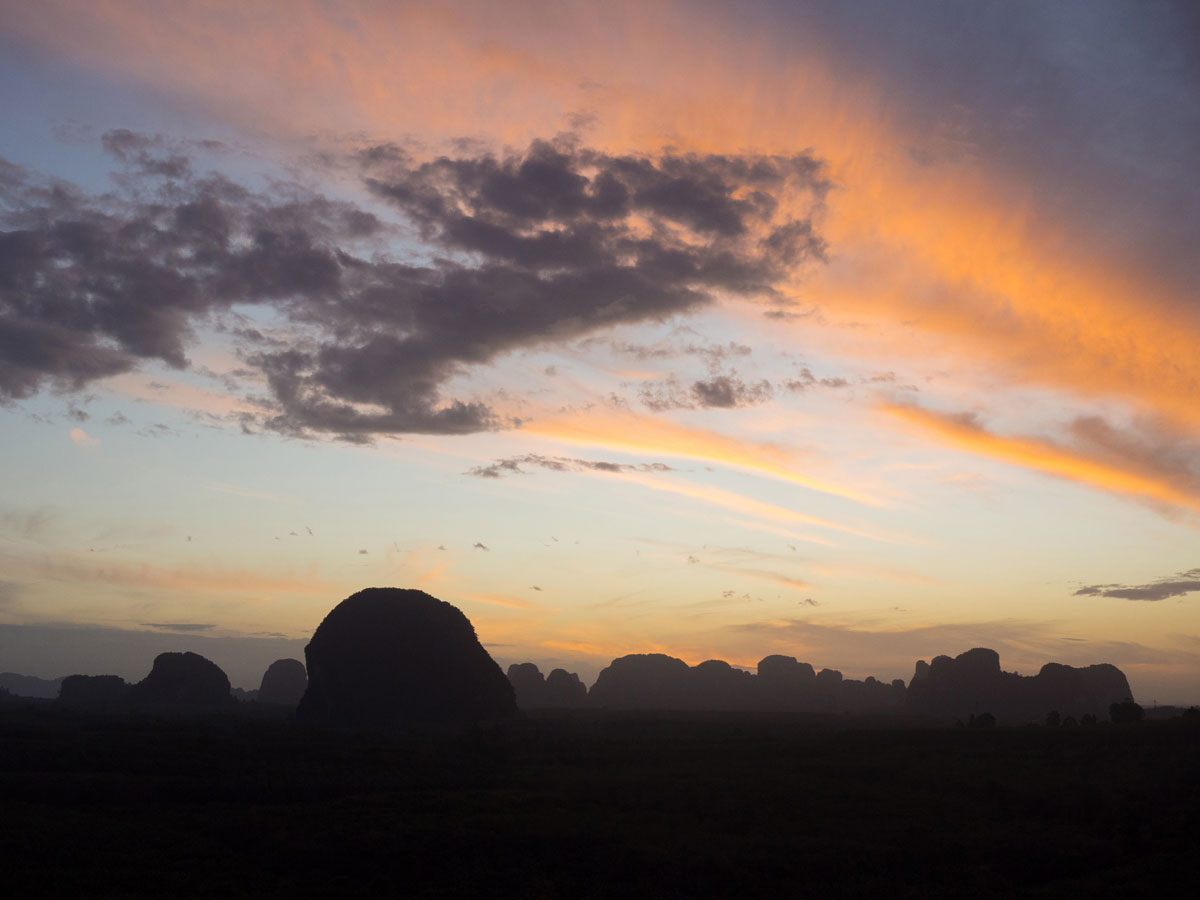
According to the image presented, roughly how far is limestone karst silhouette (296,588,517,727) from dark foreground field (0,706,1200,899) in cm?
5344

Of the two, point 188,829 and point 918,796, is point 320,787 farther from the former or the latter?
point 918,796

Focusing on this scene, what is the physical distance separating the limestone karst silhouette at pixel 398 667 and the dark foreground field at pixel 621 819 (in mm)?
53436

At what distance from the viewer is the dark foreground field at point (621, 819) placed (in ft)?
119

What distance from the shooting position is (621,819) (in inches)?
1860

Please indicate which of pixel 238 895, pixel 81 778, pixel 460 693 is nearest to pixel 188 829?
pixel 238 895

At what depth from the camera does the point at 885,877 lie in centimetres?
3716

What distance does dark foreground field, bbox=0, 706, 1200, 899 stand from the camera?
1432 inches

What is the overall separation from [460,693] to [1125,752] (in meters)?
92.5

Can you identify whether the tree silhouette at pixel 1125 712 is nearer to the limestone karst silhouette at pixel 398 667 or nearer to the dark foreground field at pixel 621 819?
the dark foreground field at pixel 621 819

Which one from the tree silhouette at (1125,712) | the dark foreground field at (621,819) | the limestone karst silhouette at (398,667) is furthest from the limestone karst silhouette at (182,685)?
the tree silhouette at (1125,712)

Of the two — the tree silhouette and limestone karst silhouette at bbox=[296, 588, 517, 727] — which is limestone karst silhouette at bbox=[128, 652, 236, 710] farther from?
the tree silhouette

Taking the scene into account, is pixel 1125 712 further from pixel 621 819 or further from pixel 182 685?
pixel 182 685

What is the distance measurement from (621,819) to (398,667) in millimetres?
89683

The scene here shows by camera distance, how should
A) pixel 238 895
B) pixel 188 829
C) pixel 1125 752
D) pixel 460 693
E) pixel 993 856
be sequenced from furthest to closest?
pixel 460 693 < pixel 1125 752 < pixel 188 829 < pixel 993 856 < pixel 238 895
